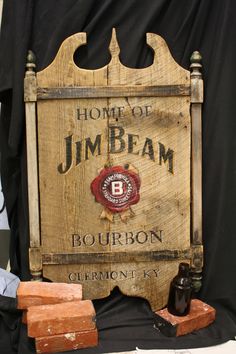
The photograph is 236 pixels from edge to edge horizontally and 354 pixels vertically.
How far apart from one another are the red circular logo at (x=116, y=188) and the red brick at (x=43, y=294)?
0.39 m

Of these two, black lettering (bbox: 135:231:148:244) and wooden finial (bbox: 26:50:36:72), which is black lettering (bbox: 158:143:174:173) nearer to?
black lettering (bbox: 135:231:148:244)

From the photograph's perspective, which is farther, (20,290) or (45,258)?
(45,258)

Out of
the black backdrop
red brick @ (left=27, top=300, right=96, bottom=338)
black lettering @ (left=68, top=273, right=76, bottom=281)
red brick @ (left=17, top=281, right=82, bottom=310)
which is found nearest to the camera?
red brick @ (left=27, top=300, right=96, bottom=338)

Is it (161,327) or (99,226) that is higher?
(99,226)

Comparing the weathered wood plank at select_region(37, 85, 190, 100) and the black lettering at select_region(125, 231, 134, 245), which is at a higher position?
the weathered wood plank at select_region(37, 85, 190, 100)

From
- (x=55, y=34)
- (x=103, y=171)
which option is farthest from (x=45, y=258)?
(x=55, y=34)

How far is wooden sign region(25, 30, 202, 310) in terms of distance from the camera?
1.69m

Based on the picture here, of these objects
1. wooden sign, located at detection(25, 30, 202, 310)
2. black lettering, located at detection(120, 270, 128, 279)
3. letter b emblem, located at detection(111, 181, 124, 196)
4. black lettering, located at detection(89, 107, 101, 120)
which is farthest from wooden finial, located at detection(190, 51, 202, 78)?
black lettering, located at detection(120, 270, 128, 279)

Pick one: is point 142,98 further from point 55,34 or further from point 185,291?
point 185,291

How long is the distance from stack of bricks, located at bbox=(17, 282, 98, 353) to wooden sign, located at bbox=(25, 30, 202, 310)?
18 cm

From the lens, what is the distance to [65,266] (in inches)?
69.4

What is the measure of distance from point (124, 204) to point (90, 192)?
6.3 inches

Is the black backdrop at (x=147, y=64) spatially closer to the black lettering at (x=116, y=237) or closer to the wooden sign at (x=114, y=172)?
the wooden sign at (x=114, y=172)

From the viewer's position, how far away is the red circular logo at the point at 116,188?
1.73m
